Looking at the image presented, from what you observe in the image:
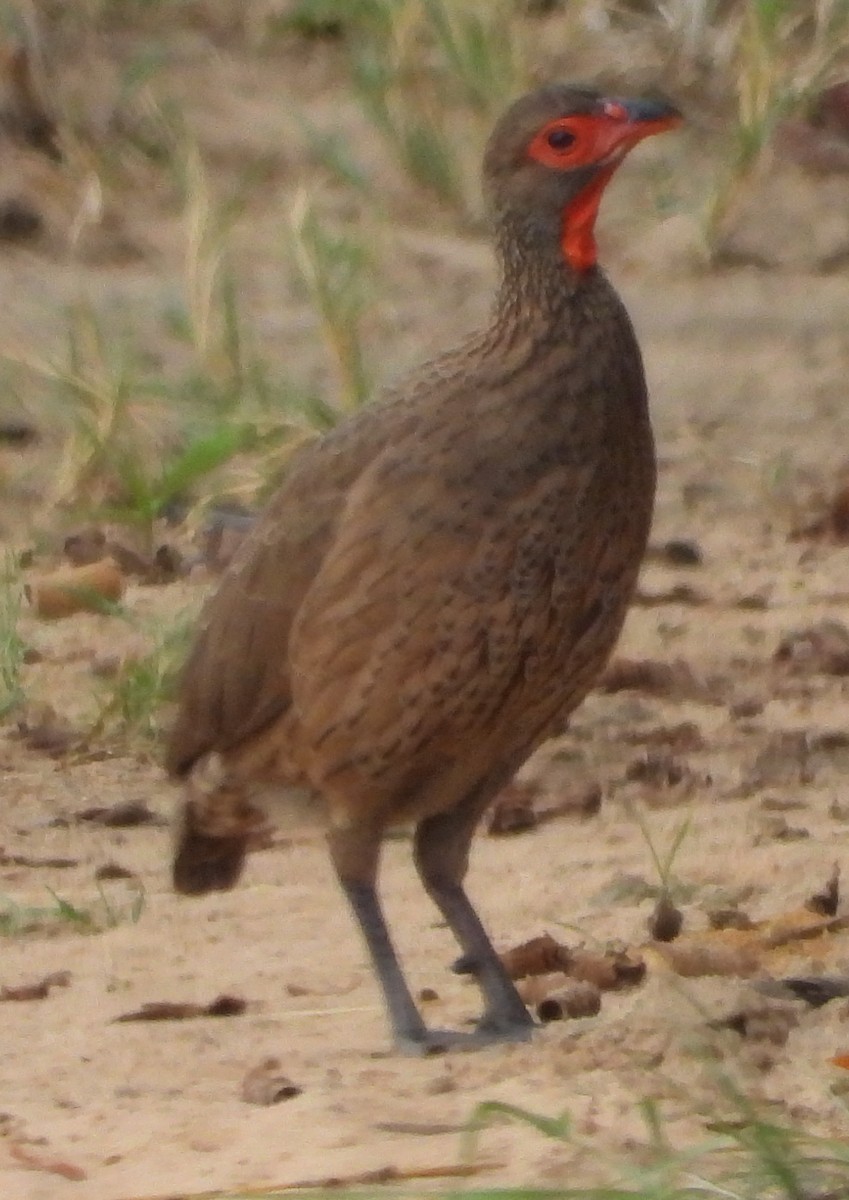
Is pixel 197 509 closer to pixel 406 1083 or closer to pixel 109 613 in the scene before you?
pixel 109 613

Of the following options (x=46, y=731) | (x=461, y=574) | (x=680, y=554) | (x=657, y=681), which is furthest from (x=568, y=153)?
(x=680, y=554)

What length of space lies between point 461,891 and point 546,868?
716 mm

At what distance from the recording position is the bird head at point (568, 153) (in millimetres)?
5348

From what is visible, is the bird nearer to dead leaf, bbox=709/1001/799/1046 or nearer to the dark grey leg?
the dark grey leg

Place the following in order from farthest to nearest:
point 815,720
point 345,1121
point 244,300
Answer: point 244,300, point 815,720, point 345,1121

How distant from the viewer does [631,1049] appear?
4.55m

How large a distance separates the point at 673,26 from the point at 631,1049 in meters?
6.49

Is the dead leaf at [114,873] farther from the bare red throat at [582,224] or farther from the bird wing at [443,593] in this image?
the bare red throat at [582,224]

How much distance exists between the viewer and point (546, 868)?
20.2 ft

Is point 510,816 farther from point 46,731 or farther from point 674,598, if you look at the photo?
point 674,598

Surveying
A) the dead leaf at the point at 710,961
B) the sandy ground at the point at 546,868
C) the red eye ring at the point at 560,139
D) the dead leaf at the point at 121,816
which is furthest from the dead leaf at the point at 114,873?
the red eye ring at the point at 560,139

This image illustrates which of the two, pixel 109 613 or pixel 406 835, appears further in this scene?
pixel 109 613

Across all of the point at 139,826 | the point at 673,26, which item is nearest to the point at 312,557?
the point at 139,826

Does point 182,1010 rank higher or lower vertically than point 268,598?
lower
